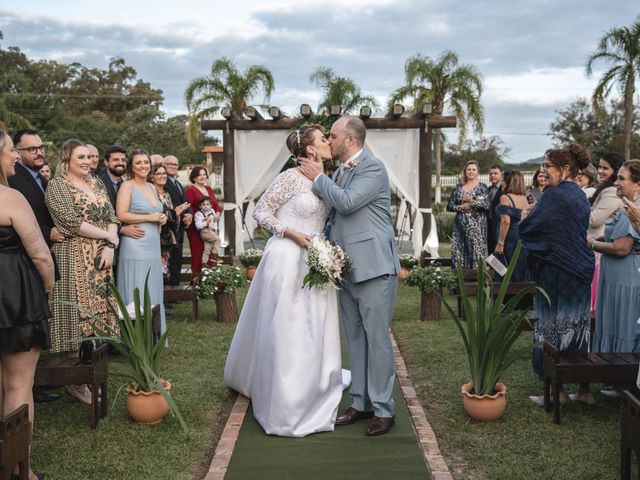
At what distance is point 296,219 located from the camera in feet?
16.8

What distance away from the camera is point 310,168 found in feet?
16.4

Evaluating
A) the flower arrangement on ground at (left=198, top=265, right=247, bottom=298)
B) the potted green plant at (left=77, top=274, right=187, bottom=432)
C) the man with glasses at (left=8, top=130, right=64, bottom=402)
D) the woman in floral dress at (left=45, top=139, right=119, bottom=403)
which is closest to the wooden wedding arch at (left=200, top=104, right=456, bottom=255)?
the flower arrangement on ground at (left=198, top=265, right=247, bottom=298)

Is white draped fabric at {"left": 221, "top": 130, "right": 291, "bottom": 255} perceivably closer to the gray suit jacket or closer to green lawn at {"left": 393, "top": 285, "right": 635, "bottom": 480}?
green lawn at {"left": 393, "top": 285, "right": 635, "bottom": 480}

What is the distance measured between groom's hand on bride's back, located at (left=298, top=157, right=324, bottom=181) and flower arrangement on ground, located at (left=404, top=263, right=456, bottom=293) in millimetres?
4242

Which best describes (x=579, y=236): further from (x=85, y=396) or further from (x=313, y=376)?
(x=85, y=396)

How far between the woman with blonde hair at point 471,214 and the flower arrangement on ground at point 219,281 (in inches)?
134

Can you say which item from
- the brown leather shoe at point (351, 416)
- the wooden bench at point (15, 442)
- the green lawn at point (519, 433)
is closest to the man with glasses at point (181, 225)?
the green lawn at point (519, 433)

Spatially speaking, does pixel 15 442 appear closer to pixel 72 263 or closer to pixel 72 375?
pixel 72 375

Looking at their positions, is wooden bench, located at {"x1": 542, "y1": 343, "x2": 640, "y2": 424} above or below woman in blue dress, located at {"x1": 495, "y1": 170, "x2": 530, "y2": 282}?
below

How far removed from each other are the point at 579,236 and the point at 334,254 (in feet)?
6.47

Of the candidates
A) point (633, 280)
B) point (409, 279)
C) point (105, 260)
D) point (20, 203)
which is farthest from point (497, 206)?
point (20, 203)

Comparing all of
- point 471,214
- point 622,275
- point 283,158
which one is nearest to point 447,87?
point 283,158

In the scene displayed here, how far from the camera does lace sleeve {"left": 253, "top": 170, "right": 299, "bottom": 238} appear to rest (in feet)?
16.7

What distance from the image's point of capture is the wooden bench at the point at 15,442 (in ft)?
10.5
